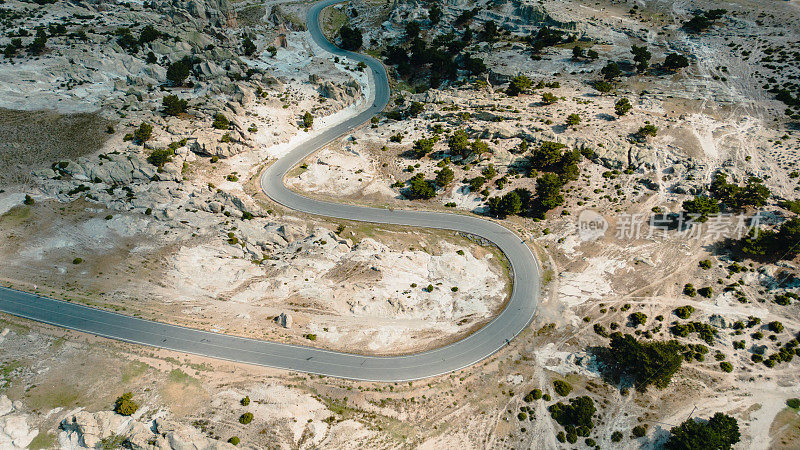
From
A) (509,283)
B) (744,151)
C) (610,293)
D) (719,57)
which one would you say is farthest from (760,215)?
(719,57)

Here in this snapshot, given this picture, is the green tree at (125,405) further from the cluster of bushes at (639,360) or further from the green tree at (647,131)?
the green tree at (647,131)

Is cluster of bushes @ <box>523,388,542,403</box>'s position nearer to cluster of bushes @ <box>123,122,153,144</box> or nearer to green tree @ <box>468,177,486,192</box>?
green tree @ <box>468,177,486,192</box>

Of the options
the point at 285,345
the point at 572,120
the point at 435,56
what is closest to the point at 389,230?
the point at 285,345

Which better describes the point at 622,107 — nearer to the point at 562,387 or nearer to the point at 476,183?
the point at 476,183

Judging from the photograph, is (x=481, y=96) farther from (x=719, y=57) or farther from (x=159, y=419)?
(x=159, y=419)

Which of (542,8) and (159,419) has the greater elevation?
(542,8)
